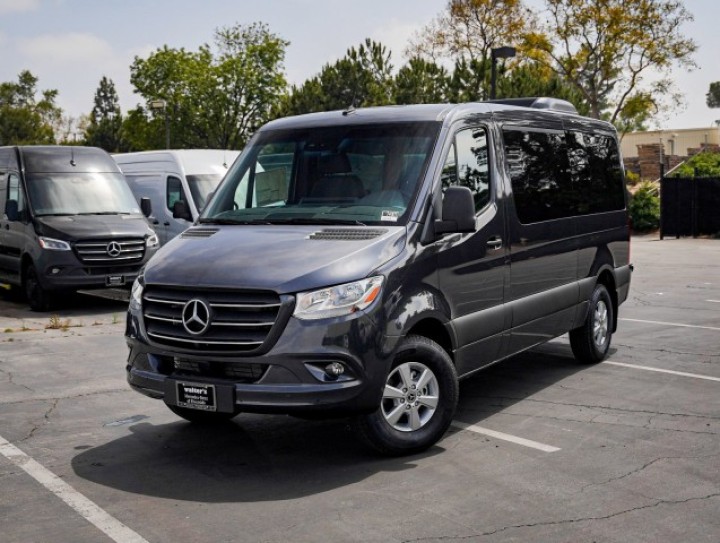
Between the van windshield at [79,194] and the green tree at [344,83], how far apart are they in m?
38.1

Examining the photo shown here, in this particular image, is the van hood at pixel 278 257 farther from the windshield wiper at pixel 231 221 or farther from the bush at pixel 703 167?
the bush at pixel 703 167

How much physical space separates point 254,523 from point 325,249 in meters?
1.73

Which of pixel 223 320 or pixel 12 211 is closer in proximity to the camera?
pixel 223 320

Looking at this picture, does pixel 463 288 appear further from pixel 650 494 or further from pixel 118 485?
pixel 118 485

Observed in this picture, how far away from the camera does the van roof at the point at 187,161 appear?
17.5 metres

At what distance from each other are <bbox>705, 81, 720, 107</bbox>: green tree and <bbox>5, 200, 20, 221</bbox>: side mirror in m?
163

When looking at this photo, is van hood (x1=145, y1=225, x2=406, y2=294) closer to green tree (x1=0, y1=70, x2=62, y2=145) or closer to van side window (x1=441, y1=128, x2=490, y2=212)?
van side window (x1=441, y1=128, x2=490, y2=212)

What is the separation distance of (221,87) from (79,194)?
162ft

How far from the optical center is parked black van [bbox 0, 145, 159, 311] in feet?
46.3

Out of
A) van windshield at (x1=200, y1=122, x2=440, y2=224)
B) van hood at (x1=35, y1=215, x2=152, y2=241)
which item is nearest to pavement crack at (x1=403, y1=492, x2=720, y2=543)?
van windshield at (x1=200, y1=122, x2=440, y2=224)

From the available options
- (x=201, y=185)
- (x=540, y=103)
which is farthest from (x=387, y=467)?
(x=201, y=185)

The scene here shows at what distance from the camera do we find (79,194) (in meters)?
15.1

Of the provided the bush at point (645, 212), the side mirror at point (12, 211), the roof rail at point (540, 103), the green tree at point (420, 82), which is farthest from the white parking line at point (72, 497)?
the green tree at point (420, 82)

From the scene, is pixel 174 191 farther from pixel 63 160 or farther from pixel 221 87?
pixel 221 87
